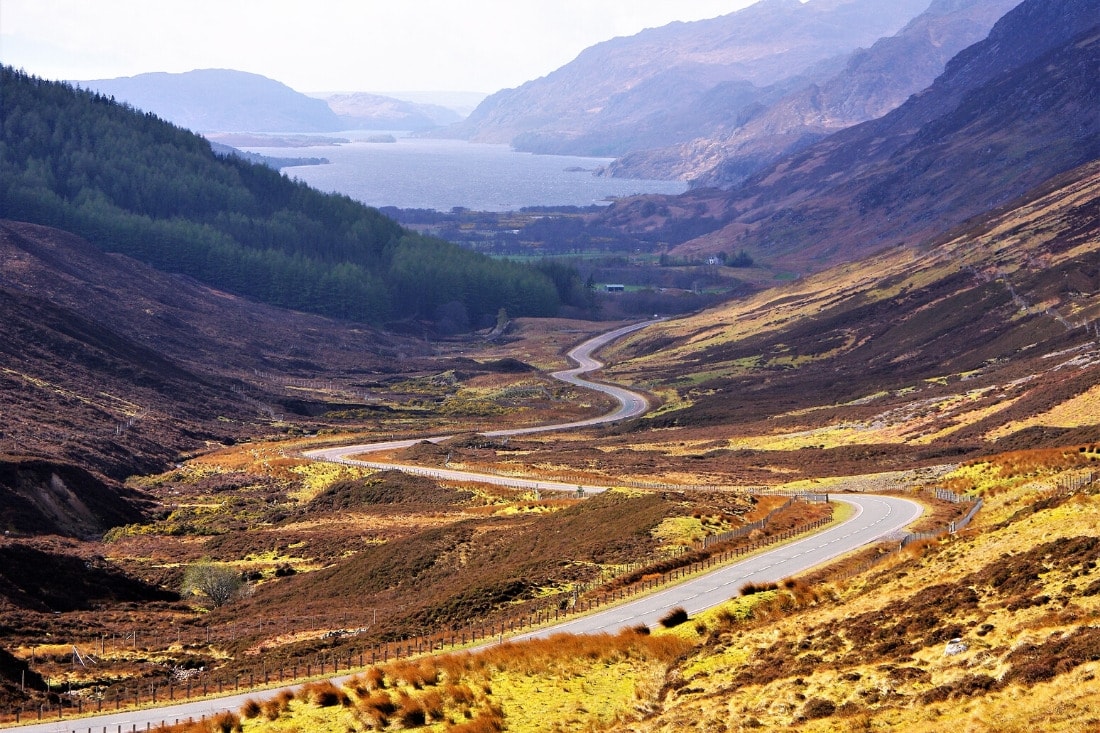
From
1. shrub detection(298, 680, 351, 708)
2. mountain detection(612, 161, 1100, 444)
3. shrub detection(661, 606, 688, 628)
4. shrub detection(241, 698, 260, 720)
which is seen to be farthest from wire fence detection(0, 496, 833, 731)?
mountain detection(612, 161, 1100, 444)

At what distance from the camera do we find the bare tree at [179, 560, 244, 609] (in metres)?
59.3

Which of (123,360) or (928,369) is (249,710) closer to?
(123,360)

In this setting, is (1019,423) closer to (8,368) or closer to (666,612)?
(666,612)

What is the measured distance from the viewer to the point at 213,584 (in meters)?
59.3

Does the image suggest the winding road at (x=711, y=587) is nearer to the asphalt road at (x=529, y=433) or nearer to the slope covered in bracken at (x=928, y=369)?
the slope covered in bracken at (x=928, y=369)

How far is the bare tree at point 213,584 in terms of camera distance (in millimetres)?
59281

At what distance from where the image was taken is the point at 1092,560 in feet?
109

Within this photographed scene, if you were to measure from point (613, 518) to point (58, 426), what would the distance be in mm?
61943

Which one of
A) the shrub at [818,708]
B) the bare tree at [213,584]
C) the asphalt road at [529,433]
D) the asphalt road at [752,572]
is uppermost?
the shrub at [818,708]

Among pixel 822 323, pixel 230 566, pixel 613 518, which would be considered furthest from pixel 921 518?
pixel 822 323

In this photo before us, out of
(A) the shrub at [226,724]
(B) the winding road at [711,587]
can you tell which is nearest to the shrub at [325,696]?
(A) the shrub at [226,724]

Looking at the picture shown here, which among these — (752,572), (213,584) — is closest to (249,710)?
(752,572)

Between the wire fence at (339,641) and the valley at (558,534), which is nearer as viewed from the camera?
the valley at (558,534)

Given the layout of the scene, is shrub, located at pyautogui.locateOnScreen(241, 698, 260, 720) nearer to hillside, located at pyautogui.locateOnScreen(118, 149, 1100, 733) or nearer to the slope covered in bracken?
hillside, located at pyautogui.locateOnScreen(118, 149, 1100, 733)
